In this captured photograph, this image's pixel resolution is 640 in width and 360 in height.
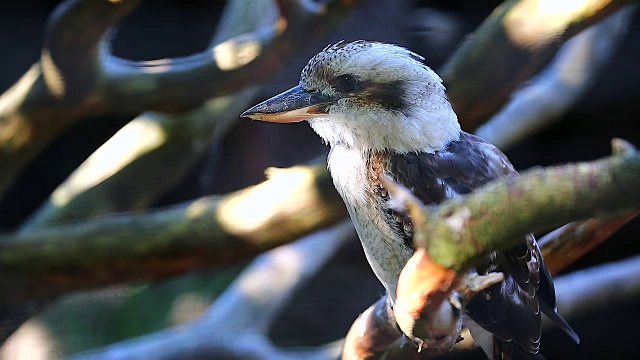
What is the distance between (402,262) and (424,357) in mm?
110

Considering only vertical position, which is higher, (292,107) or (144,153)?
(292,107)

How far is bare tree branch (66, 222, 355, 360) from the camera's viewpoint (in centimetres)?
159

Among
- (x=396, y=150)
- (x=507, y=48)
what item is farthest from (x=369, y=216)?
(x=507, y=48)

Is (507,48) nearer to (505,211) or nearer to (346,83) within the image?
(346,83)

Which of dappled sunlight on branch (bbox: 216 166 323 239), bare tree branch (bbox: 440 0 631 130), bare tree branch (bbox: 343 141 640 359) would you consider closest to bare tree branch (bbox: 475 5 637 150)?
bare tree branch (bbox: 440 0 631 130)

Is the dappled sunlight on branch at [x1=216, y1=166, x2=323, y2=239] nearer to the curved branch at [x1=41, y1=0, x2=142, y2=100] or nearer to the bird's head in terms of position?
the curved branch at [x1=41, y1=0, x2=142, y2=100]

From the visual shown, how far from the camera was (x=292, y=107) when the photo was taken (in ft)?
2.96

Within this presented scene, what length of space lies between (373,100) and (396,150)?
0.20 feet

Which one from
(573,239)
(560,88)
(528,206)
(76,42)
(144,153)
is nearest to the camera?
(528,206)

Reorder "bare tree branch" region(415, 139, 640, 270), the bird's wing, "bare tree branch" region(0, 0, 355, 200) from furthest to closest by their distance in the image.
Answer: "bare tree branch" region(0, 0, 355, 200)
the bird's wing
"bare tree branch" region(415, 139, 640, 270)

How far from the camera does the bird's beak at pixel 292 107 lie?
896 mm

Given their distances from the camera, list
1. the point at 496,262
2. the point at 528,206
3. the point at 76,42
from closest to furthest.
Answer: the point at 528,206
the point at 496,262
the point at 76,42

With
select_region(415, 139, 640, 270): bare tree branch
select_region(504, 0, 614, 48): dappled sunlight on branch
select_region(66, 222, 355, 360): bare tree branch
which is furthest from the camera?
select_region(66, 222, 355, 360): bare tree branch

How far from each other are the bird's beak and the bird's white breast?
6cm
